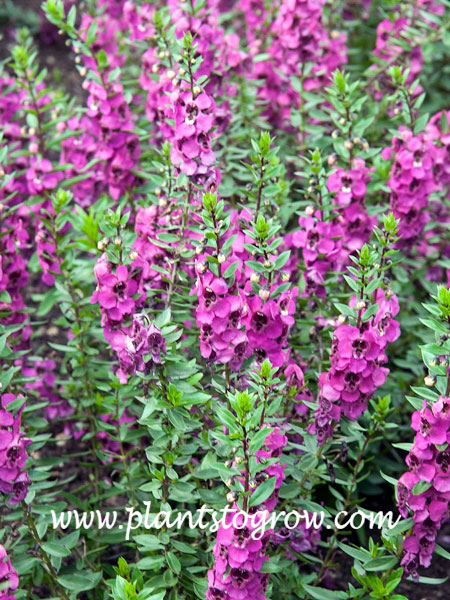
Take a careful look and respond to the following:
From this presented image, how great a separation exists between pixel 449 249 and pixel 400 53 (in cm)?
130

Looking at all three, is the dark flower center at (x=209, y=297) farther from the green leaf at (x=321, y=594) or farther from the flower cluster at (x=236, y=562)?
the green leaf at (x=321, y=594)

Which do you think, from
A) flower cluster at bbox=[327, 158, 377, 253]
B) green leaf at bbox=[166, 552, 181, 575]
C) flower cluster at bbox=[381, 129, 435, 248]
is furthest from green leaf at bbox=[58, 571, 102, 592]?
flower cluster at bbox=[381, 129, 435, 248]

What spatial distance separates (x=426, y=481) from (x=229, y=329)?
34.8 inches

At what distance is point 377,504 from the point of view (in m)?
4.54

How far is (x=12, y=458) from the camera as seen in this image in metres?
3.02

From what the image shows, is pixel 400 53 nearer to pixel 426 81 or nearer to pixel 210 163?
pixel 426 81

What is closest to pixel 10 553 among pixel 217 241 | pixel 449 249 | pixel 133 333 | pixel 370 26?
pixel 133 333

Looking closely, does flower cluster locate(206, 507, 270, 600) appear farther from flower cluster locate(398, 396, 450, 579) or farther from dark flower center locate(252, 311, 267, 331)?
A: dark flower center locate(252, 311, 267, 331)

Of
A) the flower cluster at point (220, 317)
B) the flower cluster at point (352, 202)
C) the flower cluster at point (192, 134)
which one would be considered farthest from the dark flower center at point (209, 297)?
the flower cluster at point (352, 202)

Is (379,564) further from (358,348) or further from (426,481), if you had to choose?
(358,348)

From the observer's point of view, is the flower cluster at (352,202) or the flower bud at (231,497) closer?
the flower bud at (231,497)

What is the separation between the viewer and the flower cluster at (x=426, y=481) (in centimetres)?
276

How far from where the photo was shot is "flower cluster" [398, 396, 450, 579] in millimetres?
2762

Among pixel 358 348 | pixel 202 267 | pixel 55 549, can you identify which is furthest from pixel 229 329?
pixel 55 549
